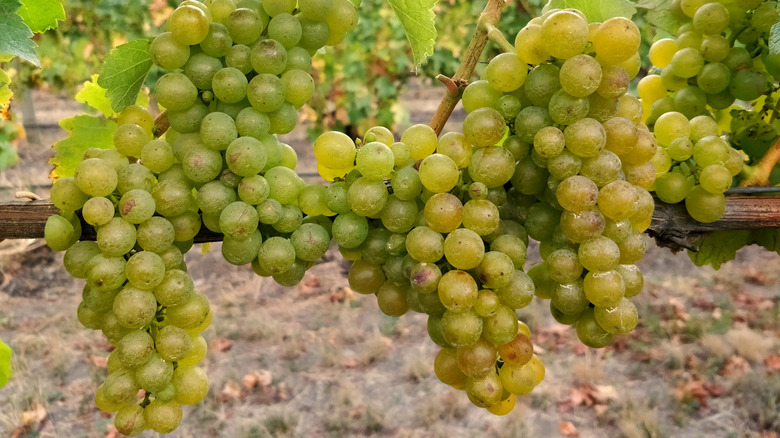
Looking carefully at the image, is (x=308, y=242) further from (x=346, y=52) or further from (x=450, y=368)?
(x=346, y=52)

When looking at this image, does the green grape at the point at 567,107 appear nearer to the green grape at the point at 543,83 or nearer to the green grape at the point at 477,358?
the green grape at the point at 543,83

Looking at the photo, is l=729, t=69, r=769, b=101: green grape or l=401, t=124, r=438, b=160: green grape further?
l=729, t=69, r=769, b=101: green grape

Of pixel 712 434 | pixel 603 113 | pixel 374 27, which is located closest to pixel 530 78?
pixel 603 113

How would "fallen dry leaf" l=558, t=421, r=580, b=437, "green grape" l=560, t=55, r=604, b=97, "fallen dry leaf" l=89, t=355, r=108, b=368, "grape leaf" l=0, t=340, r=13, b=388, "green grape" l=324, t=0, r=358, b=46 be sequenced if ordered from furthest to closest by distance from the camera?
"fallen dry leaf" l=89, t=355, r=108, b=368
"fallen dry leaf" l=558, t=421, r=580, b=437
"grape leaf" l=0, t=340, r=13, b=388
"green grape" l=324, t=0, r=358, b=46
"green grape" l=560, t=55, r=604, b=97

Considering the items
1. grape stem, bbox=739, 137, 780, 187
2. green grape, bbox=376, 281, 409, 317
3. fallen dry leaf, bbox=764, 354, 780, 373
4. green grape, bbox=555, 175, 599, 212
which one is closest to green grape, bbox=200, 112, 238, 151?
green grape, bbox=376, 281, 409, 317

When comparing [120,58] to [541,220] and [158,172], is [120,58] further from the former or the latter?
[541,220]

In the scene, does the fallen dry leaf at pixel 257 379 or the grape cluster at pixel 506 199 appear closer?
the grape cluster at pixel 506 199

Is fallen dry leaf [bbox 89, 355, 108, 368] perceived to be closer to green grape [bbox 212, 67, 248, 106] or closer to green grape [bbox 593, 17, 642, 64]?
green grape [bbox 212, 67, 248, 106]

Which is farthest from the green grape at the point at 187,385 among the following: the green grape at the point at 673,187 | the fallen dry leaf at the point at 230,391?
the fallen dry leaf at the point at 230,391
